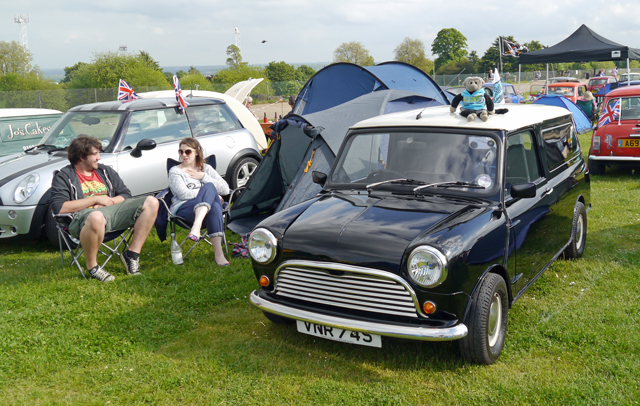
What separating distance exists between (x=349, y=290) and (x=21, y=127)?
27.1ft

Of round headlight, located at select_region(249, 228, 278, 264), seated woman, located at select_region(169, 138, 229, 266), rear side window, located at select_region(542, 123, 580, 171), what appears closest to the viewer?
round headlight, located at select_region(249, 228, 278, 264)

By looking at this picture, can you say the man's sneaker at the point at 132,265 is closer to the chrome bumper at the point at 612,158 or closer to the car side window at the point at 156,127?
the car side window at the point at 156,127

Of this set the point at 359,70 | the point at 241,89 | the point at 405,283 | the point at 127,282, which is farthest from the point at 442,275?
the point at 241,89

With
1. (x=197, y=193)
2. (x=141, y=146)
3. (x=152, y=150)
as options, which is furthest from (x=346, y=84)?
(x=197, y=193)

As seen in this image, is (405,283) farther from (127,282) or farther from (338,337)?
(127,282)

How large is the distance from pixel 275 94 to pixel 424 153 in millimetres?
40451

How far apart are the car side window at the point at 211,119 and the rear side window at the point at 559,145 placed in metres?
5.29

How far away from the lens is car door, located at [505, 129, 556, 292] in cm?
401

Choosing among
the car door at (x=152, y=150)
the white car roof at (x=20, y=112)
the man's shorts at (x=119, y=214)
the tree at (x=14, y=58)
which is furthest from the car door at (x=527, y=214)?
the tree at (x=14, y=58)

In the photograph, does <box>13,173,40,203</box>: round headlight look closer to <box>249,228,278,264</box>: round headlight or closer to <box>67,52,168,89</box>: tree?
<box>249,228,278,264</box>: round headlight

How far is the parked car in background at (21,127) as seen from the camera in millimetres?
9141

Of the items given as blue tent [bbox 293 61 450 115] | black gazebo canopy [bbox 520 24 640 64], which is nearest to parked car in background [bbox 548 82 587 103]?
black gazebo canopy [bbox 520 24 640 64]

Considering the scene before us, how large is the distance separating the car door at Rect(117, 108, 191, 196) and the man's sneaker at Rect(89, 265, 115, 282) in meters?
1.90

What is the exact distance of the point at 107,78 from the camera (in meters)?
43.4
